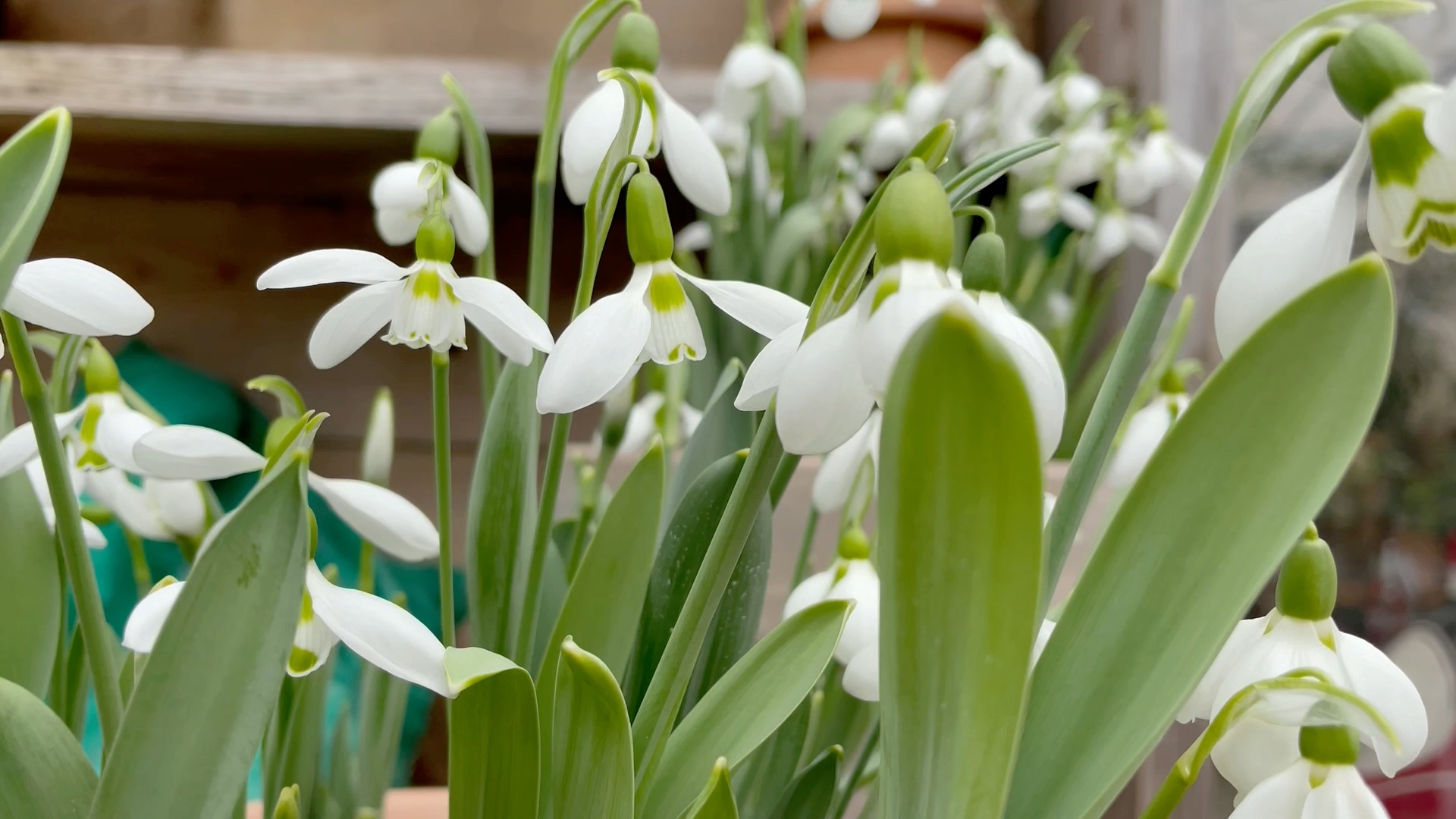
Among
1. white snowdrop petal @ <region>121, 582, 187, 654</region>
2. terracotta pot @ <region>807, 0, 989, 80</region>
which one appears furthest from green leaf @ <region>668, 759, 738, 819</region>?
terracotta pot @ <region>807, 0, 989, 80</region>

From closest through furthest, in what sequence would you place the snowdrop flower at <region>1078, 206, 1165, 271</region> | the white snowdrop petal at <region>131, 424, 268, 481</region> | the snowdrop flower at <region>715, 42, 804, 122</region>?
the white snowdrop petal at <region>131, 424, 268, 481</region>
the snowdrop flower at <region>715, 42, 804, 122</region>
the snowdrop flower at <region>1078, 206, 1165, 271</region>

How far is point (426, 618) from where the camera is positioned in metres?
1.05

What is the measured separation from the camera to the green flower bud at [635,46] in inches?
12.5

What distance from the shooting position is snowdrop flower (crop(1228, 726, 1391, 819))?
0.66 ft

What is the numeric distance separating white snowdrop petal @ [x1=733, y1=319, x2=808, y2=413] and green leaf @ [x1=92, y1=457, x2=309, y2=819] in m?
0.08

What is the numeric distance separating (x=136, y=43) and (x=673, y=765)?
124 cm

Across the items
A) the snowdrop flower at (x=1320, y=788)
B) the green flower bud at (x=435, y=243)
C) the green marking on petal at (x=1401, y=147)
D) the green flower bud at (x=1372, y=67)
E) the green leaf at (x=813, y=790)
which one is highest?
the green flower bud at (x=1372, y=67)

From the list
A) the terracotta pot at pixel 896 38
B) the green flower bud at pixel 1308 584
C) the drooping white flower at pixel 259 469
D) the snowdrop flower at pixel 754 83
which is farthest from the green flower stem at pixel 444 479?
the terracotta pot at pixel 896 38

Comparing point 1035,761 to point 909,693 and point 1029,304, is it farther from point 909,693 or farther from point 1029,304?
point 1029,304

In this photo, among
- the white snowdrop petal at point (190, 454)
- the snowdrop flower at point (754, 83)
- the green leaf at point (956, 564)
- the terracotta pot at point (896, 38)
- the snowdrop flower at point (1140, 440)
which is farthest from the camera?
the terracotta pot at point (896, 38)

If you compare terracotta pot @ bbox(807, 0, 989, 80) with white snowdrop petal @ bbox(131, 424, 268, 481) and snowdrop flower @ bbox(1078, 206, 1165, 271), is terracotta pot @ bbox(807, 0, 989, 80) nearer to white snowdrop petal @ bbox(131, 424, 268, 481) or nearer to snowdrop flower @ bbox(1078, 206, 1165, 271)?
snowdrop flower @ bbox(1078, 206, 1165, 271)

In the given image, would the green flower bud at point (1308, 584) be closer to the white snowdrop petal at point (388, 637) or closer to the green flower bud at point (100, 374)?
the white snowdrop petal at point (388, 637)

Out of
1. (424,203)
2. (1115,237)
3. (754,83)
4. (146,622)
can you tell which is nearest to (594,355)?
(146,622)

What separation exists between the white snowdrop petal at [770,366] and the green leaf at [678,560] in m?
0.08
